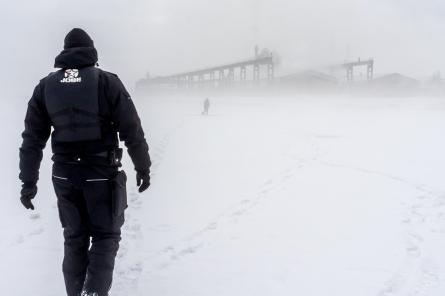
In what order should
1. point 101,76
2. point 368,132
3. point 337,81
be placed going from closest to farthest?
point 101,76
point 368,132
point 337,81

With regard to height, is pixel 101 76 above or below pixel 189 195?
above

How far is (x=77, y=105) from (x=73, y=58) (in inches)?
13.9

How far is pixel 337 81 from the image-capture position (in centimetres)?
5475

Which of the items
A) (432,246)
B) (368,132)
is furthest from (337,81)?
(432,246)

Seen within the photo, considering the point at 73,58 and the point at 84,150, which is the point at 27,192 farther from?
the point at 73,58

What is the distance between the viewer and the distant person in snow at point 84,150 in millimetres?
2877

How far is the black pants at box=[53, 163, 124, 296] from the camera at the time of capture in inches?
115

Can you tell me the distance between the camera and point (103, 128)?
2.96 metres

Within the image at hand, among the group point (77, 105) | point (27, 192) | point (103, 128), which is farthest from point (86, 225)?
point (77, 105)

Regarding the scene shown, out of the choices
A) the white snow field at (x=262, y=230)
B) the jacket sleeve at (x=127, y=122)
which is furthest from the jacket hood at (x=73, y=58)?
the white snow field at (x=262, y=230)

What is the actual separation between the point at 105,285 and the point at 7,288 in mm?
1275

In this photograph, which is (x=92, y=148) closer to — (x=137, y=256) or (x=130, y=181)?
(x=137, y=256)

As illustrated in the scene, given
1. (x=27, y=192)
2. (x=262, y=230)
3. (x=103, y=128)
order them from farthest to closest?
1. (x=262, y=230)
2. (x=27, y=192)
3. (x=103, y=128)

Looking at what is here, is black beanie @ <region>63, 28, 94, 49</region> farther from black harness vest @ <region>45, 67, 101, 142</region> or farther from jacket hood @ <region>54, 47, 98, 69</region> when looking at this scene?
black harness vest @ <region>45, 67, 101, 142</region>
